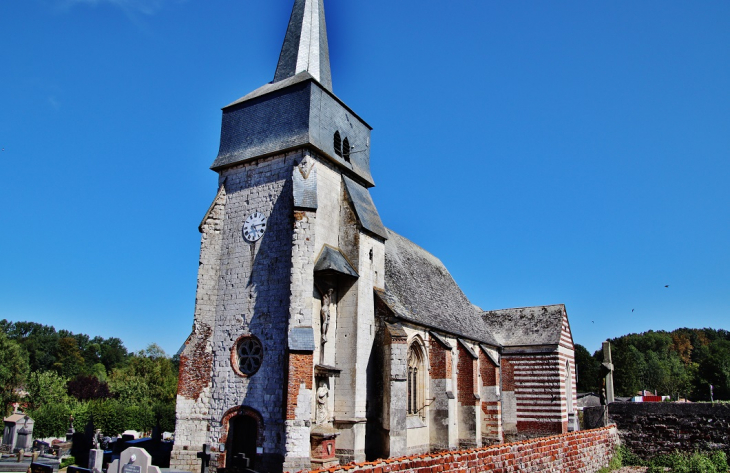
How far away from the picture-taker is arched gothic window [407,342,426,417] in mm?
22688

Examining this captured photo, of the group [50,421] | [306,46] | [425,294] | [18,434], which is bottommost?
[50,421]

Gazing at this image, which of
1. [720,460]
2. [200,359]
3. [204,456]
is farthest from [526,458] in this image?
[200,359]

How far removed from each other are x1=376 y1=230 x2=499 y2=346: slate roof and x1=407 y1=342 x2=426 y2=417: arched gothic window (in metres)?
1.33

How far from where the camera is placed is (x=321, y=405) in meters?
17.8

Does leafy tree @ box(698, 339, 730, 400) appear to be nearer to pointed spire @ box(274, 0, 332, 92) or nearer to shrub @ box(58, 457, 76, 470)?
pointed spire @ box(274, 0, 332, 92)

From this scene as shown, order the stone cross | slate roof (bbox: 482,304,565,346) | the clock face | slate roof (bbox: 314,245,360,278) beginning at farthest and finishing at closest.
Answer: slate roof (bbox: 482,304,565,346) < the stone cross < the clock face < slate roof (bbox: 314,245,360,278)

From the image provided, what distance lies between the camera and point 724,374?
5956cm

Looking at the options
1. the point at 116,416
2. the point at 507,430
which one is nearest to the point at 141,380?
the point at 116,416

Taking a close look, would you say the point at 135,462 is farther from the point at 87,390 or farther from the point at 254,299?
the point at 87,390

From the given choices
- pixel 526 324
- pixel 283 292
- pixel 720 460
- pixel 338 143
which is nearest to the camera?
pixel 720 460

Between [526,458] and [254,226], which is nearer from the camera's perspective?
[526,458]

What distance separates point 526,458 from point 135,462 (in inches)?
332

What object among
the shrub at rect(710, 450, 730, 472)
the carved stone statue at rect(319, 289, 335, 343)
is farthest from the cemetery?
the shrub at rect(710, 450, 730, 472)

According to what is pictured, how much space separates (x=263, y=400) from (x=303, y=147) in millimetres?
9049
